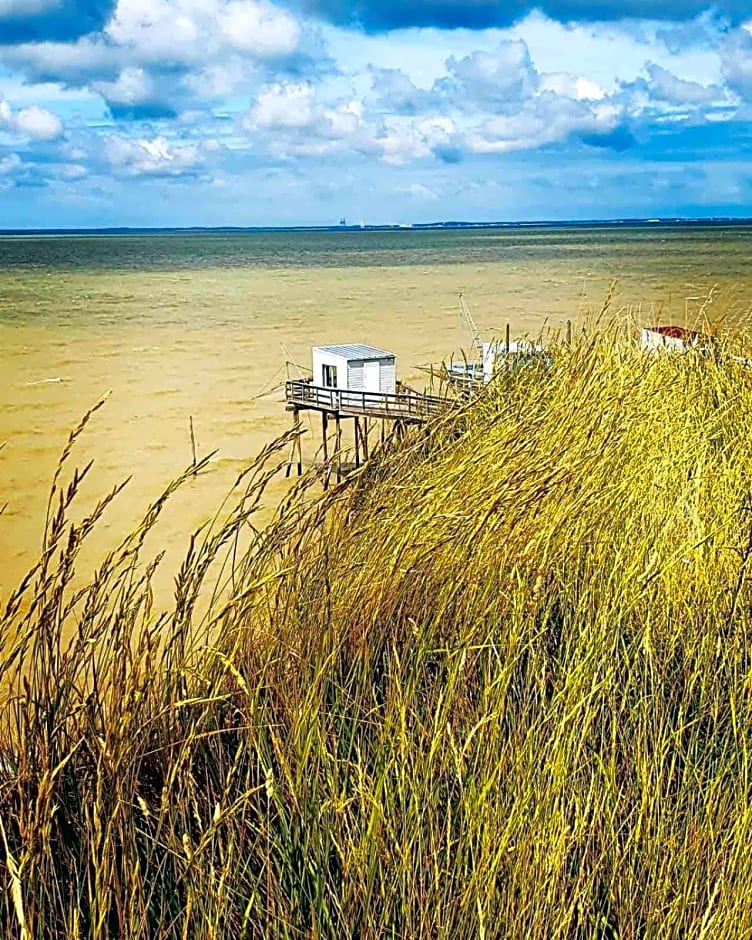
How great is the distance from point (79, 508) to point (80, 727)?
37.7 ft

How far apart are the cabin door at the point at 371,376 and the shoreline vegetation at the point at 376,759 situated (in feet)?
35.2

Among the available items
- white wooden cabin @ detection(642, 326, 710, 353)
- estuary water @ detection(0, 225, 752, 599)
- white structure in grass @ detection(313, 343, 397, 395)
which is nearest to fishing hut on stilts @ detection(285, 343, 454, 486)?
white structure in grass @ detection(313, 343, 397, 395)

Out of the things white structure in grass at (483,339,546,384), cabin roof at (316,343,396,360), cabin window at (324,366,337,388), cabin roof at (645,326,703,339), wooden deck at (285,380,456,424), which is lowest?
wooden deck at (285,380,456,424)

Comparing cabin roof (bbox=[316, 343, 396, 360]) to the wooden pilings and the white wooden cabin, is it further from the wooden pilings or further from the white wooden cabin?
the white wooden cabin

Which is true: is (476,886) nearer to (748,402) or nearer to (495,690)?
(495,690)

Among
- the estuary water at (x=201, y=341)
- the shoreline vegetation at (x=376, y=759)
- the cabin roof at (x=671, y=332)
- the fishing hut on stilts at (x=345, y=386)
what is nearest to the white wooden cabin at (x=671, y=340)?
the cabin roof at (x=671, y=332)

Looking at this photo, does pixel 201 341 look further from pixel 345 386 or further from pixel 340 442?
pixel 340 442

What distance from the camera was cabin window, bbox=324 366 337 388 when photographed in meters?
15.0

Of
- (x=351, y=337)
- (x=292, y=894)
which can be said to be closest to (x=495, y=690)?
(x=292, y=894)

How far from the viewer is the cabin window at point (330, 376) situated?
1502cm

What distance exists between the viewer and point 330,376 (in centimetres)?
1511

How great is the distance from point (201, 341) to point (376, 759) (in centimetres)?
3055

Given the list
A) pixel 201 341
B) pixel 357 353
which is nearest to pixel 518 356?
pixel 357 353

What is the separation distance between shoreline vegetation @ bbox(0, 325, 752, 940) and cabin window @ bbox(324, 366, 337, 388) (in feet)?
36.7
